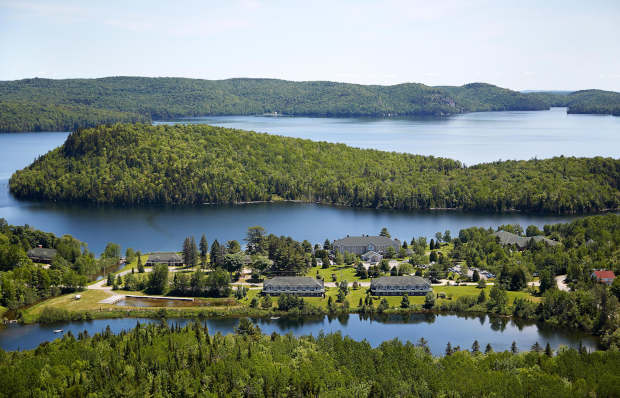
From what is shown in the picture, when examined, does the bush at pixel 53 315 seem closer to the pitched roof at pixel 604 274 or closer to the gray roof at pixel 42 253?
the gray roof at pixel 42 253

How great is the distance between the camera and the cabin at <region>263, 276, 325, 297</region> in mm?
52219

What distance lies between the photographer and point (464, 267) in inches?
2271

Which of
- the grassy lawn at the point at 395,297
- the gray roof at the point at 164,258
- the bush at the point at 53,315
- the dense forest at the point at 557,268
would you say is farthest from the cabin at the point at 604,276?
the bush at the point at 53,315

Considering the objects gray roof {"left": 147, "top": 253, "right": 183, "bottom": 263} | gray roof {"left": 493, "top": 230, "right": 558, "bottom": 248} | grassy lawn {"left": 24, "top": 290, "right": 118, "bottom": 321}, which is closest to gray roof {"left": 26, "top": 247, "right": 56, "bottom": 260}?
gray roof {"left": 147, "top": 253, "right": 183, "bottom": 263}

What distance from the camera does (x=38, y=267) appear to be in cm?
5503

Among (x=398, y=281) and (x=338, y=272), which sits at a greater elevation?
(x=398, y=281)

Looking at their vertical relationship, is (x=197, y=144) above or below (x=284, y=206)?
above

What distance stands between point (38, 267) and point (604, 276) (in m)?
51.8

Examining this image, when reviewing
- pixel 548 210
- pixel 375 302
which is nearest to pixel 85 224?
pixel 375 302

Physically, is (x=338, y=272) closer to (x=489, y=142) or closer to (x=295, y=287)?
(x=295, y=287)

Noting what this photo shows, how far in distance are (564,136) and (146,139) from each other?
4995 inches

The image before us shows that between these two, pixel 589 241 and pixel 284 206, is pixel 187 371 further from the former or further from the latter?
pixel 284 206

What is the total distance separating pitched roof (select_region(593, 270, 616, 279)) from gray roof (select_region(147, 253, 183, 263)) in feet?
133

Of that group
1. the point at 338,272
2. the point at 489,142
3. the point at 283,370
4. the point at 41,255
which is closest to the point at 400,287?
the point at 338,272
